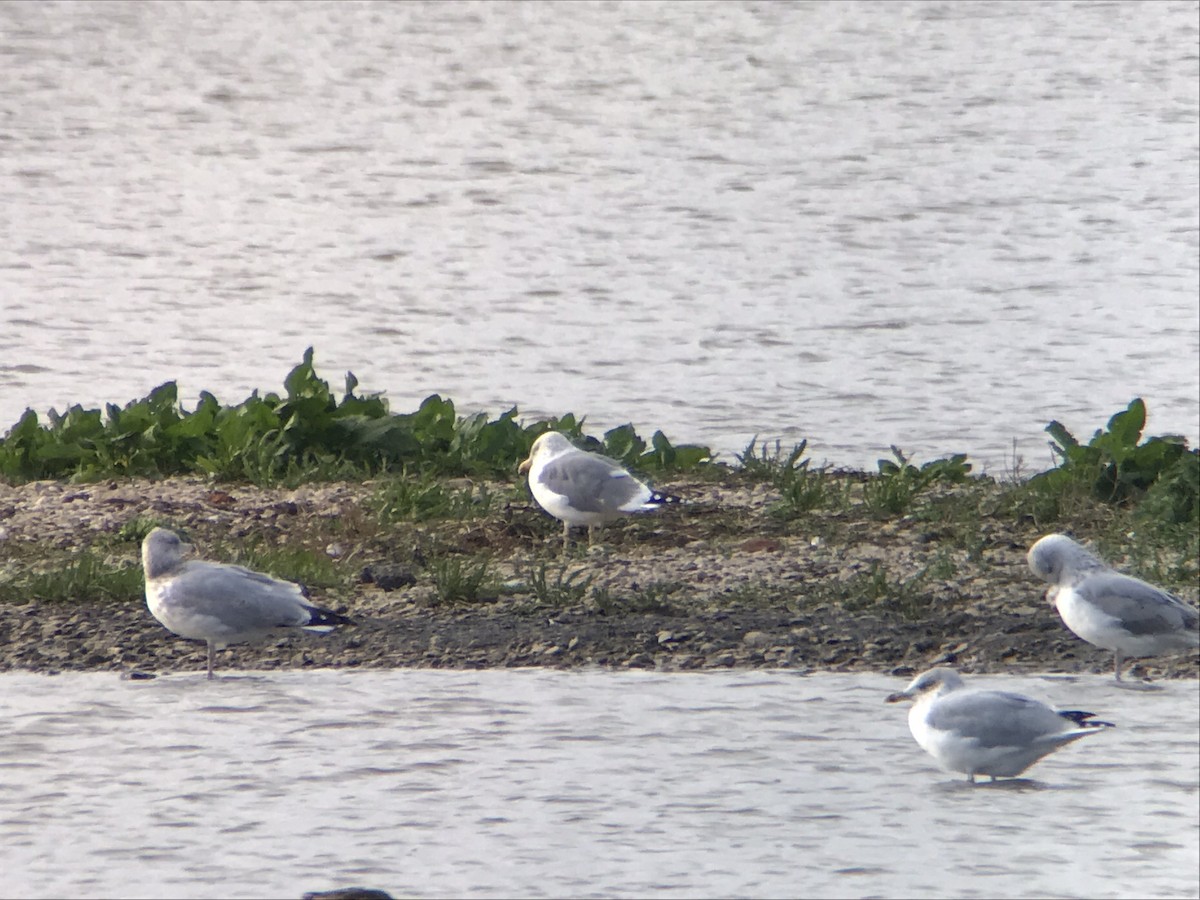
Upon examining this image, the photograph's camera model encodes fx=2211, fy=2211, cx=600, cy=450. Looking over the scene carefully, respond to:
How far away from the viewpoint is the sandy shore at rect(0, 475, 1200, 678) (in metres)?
7.28

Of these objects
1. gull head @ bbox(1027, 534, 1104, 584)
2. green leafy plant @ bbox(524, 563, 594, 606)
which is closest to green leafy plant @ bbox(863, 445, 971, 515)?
green leafy plant @ bbox(524, 563, 594, 606)

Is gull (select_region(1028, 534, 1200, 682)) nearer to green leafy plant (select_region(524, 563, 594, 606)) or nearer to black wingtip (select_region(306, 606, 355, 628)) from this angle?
green leafy plant (select_region(524, 563, 594, 606))

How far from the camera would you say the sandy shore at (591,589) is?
7.28 m

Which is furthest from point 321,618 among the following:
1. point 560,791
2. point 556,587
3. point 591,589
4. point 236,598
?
point 560,791

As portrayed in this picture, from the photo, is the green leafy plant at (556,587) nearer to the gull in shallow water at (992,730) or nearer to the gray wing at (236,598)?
the gray wing at (236,598)

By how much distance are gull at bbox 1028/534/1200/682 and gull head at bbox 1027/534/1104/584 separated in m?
0.03

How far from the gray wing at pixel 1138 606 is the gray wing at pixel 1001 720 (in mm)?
912

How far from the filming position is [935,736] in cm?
600

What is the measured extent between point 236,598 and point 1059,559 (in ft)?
8.61

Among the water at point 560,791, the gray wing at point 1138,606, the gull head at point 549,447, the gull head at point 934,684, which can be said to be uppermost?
the gull head at point 549,447

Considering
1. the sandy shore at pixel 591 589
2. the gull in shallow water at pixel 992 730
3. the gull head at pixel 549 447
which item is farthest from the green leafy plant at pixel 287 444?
the gull in shallow water at pixel 992 730

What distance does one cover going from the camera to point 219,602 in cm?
693

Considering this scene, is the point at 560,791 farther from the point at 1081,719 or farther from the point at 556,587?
the point at 556,587

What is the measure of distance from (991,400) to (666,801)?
6.35 meters
